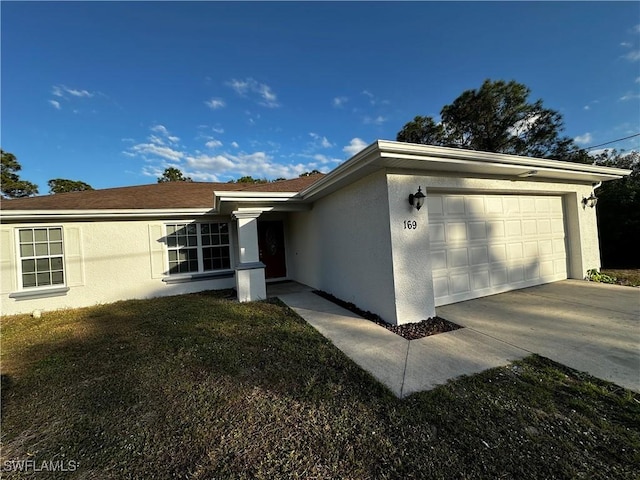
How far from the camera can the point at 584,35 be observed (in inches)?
276

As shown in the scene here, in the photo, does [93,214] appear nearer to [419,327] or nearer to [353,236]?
[353,236]

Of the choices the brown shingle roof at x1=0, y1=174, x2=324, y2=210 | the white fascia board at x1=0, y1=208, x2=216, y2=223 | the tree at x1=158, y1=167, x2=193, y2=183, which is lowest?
the white fascia board at x1=0, y1=208, x2=216, y2=223

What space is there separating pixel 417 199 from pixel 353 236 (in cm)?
159

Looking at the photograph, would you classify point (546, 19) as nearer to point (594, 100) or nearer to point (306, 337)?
point (594, 100)

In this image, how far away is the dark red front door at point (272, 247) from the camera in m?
9.81

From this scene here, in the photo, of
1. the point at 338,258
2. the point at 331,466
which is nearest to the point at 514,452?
the point at 331,466

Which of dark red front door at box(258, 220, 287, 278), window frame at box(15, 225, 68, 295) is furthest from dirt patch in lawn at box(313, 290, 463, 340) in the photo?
window frame at box(15, 225, 68, 295)

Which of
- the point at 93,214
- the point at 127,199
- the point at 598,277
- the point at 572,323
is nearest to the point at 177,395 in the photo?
the point at 572,323

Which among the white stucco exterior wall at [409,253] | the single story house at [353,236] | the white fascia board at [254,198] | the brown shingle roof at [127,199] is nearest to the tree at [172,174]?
the brown shingle roof at [127,199]

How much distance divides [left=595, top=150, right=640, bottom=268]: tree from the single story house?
8.44ft

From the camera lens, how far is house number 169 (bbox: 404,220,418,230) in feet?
14.9

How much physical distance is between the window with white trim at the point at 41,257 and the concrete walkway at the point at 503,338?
7082 mm

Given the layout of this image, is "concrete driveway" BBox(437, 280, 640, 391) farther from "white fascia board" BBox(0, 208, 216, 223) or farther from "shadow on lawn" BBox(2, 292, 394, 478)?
"white fascia board" BBox(0, 208, 216, 223)

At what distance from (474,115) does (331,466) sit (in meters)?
21.0
